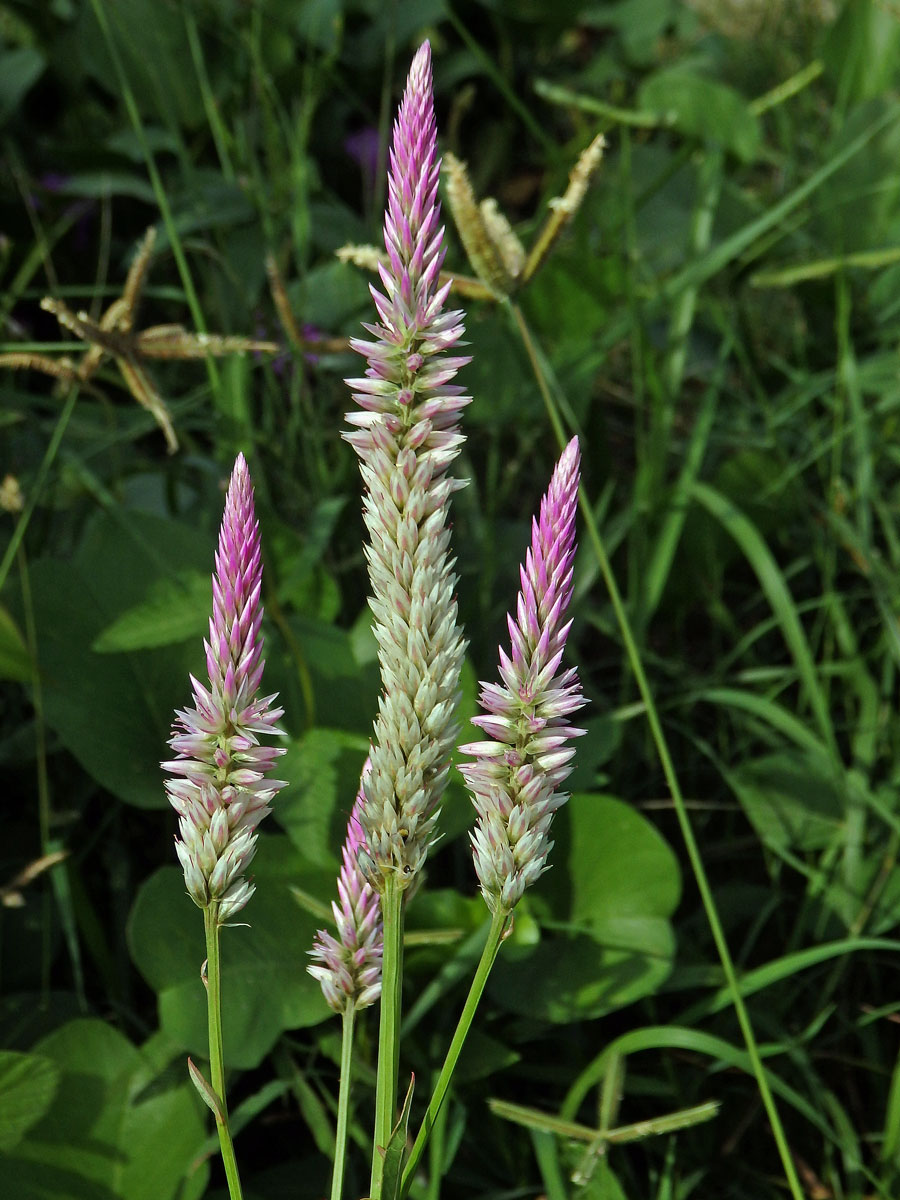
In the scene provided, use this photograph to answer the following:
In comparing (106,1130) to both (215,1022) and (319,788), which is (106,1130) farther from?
(215,1022)

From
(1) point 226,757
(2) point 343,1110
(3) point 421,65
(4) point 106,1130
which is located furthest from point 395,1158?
(4) point 106,1130

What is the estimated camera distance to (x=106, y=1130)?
3.37 feet

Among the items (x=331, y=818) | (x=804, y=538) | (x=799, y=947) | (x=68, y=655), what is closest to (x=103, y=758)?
(x=68, y=655)

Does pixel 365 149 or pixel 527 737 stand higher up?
pixel 365 149

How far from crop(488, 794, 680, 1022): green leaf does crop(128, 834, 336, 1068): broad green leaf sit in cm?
19

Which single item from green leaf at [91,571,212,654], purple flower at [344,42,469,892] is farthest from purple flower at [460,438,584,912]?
green leaf at [91,571,212,654]

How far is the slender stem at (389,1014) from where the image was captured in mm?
514

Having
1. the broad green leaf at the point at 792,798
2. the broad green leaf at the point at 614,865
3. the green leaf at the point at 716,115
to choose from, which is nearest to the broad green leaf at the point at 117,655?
the broad green leaf at the point at 614,865

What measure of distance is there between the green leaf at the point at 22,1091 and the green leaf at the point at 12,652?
365 millimetres

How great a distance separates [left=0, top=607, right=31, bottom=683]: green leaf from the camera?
1.12 meters

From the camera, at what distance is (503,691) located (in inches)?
19.4

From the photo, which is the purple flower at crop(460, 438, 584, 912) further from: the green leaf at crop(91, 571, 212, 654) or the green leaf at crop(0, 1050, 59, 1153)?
the green leaf at crop(91, 571, 212, 654)

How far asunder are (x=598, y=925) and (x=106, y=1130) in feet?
1.58

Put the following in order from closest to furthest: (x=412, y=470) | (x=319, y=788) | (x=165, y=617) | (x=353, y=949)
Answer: (x=412, y=470)
(x=353, y=949)
(x=319, y=788)
(x=165, y=617)
